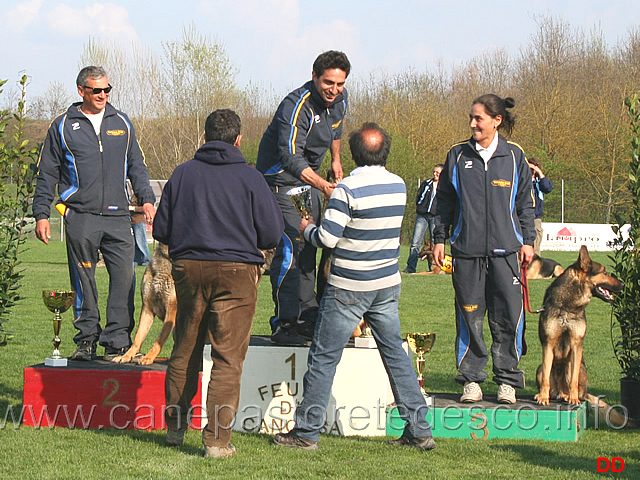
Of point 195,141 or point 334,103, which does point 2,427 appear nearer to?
point 334,103

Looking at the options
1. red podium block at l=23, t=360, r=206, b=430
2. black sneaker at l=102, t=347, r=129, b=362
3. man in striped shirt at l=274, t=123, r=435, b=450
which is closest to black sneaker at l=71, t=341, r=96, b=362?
black sneaker at l=102, t=347, r=129, b=362

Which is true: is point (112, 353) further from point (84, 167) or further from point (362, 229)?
→ point (362, 229)

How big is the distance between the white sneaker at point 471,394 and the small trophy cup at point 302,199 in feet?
5.12

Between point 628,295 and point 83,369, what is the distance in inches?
151

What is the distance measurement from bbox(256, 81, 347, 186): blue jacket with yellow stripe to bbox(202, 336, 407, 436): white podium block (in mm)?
1190

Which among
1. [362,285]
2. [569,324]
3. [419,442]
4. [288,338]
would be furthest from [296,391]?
[569,324]

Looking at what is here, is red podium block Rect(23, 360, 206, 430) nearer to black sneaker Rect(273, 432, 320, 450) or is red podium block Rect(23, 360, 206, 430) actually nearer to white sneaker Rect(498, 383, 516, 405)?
black sneaker Rect(273, 432, 320, 450)

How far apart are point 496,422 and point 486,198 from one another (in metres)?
1.46

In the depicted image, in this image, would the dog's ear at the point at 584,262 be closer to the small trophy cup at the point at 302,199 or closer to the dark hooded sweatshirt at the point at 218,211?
the small trophy cup at the point at 302,199

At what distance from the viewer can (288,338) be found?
539 cm

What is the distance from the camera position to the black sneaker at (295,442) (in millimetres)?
4645

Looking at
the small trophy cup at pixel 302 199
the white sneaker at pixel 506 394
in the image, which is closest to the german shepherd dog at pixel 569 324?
the white sneaker at pixel 506 394

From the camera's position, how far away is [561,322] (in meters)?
5.55

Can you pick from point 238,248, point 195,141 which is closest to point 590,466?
point 238,248
